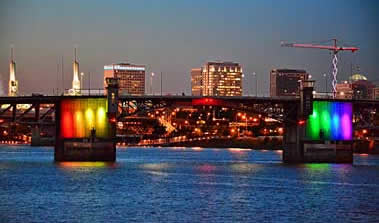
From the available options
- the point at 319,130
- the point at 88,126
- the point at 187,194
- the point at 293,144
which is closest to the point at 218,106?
the point at 293,144

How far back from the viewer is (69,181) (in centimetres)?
10719

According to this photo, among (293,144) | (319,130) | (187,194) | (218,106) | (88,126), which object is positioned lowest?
(187,194)

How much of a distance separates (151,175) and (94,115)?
20.6 metres

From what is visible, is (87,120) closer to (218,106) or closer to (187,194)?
(218,106)

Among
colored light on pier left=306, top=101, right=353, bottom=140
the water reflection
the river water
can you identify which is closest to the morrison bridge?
colored light on pier left=306, top=101, right=353, bottom=140

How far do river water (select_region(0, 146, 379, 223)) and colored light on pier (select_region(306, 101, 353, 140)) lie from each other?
7.68 metres

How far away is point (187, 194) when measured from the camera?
92.4 m

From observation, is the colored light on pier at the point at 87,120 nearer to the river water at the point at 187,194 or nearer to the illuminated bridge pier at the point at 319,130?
the river water at the point at 187,194

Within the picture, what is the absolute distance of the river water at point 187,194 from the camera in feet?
244

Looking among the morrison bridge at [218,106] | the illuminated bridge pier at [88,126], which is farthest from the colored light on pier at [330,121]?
the illuminated bridge pier at [88,126]

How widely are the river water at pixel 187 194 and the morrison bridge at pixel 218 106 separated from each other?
4736 mm

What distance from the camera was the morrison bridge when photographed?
139 m

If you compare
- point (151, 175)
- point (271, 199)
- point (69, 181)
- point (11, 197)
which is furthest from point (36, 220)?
point (151, 175)

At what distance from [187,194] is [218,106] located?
5236cm
